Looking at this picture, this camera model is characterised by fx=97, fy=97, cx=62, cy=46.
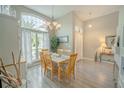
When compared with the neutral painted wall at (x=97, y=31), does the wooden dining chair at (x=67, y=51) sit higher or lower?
lower

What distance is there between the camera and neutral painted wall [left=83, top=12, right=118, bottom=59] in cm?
572

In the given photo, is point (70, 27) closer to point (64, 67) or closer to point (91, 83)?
point (64, 67)

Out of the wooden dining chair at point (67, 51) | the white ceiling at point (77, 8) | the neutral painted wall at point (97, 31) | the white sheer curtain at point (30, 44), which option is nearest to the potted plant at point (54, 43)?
the white sheer curtain at point (30, 44)

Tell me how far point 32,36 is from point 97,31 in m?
4.14

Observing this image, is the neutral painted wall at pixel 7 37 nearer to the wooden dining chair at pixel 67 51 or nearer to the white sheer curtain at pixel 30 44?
the white sheer curtain at pixel 30 44

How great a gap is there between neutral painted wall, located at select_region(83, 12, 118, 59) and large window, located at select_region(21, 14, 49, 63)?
289 centimetres

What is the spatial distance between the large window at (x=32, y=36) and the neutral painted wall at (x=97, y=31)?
9.47ft

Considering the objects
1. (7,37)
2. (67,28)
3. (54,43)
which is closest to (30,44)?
(54,43)

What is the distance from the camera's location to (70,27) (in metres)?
5.51

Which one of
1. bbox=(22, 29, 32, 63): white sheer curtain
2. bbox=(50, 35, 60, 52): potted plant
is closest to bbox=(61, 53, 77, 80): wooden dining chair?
bbox=(22, 29, 32, 63): white sheer curtain

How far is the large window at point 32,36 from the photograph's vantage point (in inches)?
189

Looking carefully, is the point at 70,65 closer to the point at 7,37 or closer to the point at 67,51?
the point at 7,37

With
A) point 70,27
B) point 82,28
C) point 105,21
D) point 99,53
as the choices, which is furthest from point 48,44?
point 105,21
